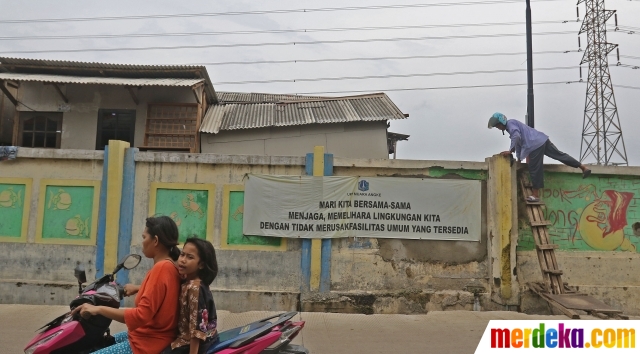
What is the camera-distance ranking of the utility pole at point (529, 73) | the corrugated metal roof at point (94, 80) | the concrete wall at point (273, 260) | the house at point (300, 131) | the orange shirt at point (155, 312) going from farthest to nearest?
the house at point (300, 131) → the corrugated metal roof at point (94, 80) → the utility pole at point (529, 73) → the concrete wall at point (273, 260) → the orange shirt at point (155, 312)

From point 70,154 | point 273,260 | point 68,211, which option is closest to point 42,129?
point 70,154

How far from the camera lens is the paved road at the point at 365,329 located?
19.4 feet

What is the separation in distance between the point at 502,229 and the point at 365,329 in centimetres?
257

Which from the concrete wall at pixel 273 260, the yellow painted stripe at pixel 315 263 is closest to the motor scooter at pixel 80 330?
the concrete wall at pixel 273 260

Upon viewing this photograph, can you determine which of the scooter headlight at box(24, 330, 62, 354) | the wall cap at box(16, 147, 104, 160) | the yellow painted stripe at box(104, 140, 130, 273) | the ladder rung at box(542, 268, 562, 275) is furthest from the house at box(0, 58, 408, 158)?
the scooter headlight at box(24, 330, 62, 354)

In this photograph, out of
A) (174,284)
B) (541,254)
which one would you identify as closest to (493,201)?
(541,254)

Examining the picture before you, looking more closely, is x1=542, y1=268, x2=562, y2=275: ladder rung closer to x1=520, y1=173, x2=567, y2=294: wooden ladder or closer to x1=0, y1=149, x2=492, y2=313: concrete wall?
x1=520, y1=173, x2=567, y2=294: wooden ladder

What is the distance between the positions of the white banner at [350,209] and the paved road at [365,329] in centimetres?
114

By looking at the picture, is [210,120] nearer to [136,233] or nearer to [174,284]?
[136,233]

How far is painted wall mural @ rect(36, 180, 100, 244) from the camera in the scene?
7637 millimetres

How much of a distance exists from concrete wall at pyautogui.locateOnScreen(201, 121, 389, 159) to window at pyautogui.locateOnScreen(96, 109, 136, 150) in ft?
5.63

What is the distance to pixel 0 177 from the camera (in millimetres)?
7785

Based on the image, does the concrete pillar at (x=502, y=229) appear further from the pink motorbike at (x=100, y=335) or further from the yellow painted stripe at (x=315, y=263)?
the pink motorbike at (x=100, y=335)

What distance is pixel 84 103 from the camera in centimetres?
1249
